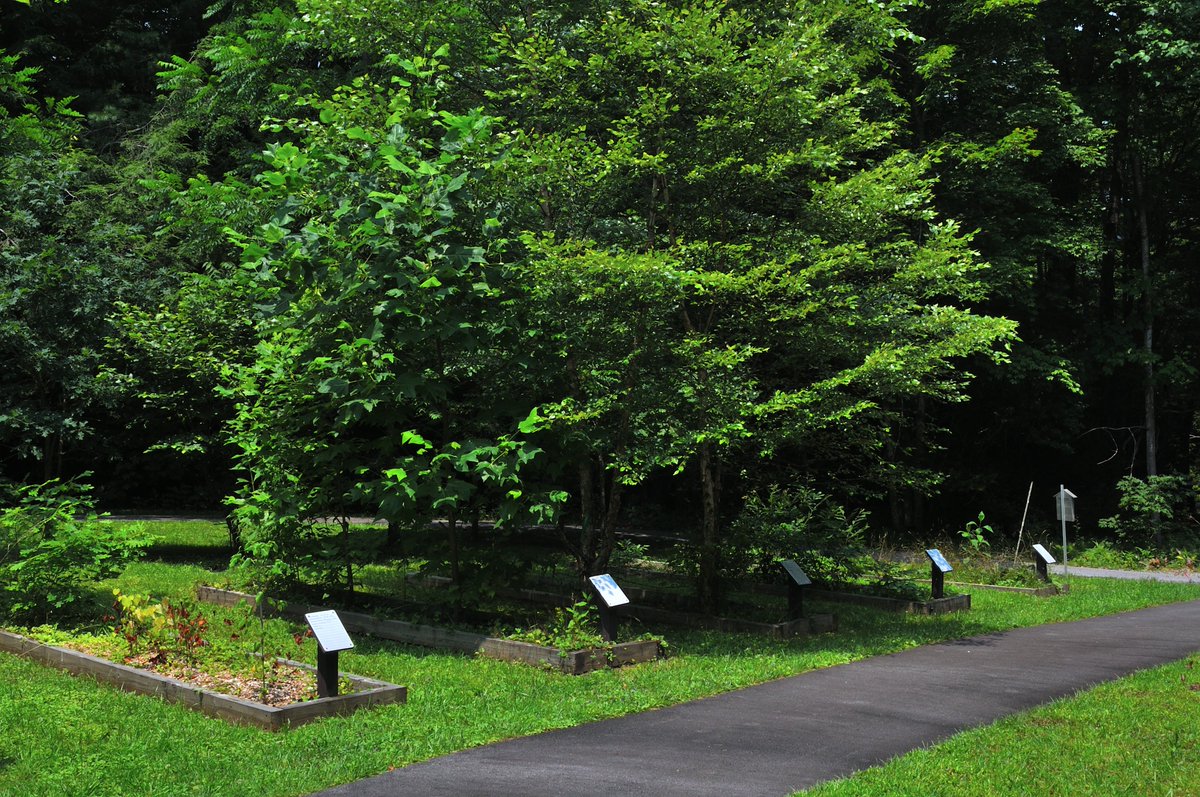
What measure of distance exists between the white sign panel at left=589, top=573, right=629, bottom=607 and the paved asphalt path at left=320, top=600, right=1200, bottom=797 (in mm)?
1575

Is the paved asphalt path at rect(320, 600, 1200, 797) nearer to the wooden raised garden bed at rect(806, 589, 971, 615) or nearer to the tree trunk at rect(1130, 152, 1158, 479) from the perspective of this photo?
the wooden raised garden bed at rect(806, 589, 971, 615)

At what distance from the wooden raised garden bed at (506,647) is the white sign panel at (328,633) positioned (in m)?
2.36

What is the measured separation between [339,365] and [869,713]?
5.72 metres

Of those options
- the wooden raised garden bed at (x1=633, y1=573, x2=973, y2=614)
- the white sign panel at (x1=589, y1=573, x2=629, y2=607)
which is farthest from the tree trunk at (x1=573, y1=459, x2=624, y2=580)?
the wooden raised garden bed at (x1=633, y1=573, x2=973, y2=614)

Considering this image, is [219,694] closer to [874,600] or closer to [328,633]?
[328,633]

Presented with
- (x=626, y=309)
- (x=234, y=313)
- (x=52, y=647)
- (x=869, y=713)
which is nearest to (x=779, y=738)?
(x=869, y=713)

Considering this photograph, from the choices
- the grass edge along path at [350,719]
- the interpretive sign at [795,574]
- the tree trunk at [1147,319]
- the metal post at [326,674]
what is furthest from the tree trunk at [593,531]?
the tree trunk at [1147,319]

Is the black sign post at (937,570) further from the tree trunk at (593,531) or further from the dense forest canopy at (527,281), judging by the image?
the tree trunk at (593,531)

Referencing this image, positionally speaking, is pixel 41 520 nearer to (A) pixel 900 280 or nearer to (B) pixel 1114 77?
(A) pixel 900 280

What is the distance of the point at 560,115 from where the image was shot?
1195 cm

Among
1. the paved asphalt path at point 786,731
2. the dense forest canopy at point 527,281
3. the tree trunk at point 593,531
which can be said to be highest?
the dense forest canopy at point 527,281

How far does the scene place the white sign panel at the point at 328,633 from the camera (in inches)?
304

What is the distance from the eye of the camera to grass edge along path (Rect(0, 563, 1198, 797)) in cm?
620

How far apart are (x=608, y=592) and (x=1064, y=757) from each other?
4350 millimetres
